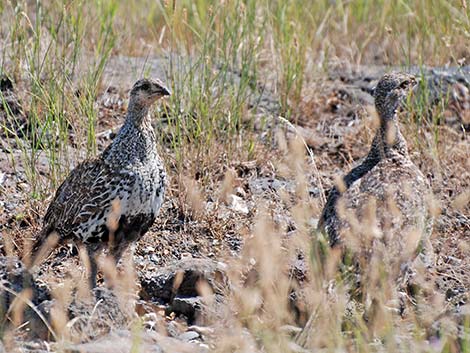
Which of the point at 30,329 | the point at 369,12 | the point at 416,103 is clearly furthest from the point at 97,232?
the point at 369,12

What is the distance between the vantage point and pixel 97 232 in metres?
6.03

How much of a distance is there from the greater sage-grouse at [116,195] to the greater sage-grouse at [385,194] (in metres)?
1.04

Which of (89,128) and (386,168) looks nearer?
(386,168)

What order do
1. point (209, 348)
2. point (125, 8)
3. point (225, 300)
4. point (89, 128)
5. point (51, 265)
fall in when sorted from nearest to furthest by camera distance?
1. point (209, 348)
2. point (225, 300)
3. point (51, 265)
4. point (89, 128)
5. point (125, 8)

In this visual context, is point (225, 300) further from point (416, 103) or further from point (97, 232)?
point (416, 103)

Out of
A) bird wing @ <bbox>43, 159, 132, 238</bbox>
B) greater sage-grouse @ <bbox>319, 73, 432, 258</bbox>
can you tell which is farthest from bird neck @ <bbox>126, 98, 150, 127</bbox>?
greater sage-grouse @ <bbox>319, 73, 432, 258</bbox>

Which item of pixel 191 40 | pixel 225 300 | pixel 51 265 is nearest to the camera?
pixel 225 300

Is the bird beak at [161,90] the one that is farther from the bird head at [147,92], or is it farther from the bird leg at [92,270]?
the bird leg at [92,270]

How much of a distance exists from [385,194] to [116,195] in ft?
5.05

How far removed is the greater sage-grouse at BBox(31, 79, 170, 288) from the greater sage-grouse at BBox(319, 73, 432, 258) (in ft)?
3.40

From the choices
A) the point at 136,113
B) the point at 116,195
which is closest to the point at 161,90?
the point at 136,113

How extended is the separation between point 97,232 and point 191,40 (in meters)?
3.44

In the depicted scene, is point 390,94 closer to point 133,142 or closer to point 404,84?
point 404,84

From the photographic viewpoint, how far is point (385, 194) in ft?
18.8
